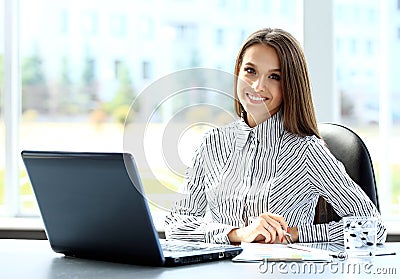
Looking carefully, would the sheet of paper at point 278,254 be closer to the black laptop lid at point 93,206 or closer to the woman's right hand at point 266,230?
the woman's right hand at point 266,230

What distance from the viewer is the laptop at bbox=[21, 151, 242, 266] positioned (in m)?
1.61

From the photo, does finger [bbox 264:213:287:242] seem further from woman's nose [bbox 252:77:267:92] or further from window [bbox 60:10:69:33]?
window [bbox 60:10:69:33]

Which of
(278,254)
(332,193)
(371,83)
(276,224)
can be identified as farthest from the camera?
(371,83)

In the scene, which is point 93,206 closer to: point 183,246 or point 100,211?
point 100,211

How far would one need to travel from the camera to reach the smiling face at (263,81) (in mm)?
2285

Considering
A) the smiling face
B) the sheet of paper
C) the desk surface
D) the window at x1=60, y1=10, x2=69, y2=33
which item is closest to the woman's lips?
the smiling face

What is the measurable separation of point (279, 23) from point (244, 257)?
1.89 m

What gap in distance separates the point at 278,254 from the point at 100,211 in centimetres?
39

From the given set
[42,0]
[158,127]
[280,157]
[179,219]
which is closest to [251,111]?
[280,157]

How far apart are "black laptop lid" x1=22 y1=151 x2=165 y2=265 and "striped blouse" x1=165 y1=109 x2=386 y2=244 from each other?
46 cm

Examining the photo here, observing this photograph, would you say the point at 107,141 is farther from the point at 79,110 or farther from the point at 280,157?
the point at 280,157

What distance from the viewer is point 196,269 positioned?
162cm

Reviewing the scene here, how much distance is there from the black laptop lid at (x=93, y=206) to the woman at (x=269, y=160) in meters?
0.46

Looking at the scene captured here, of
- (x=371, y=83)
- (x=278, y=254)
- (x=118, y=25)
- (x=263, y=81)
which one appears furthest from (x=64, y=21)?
(x=278, y=254)
